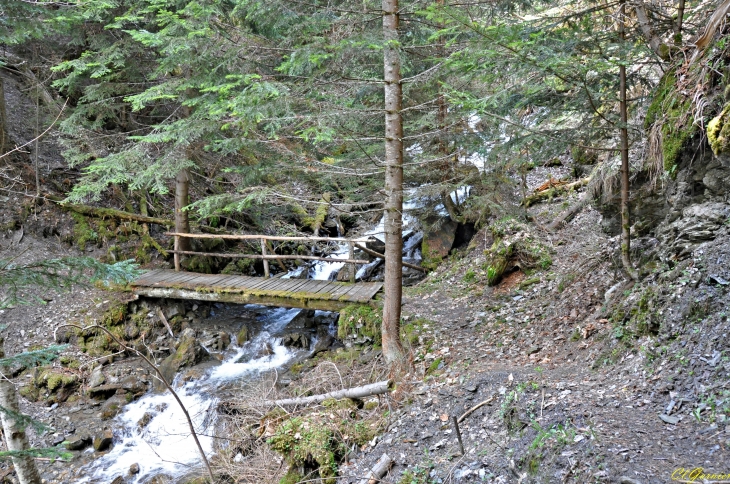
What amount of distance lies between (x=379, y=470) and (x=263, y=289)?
5.51 m

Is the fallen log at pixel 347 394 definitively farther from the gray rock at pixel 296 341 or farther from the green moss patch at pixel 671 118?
the green moss patch at pixel 671 118

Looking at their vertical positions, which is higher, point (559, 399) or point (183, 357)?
point (559, 399)

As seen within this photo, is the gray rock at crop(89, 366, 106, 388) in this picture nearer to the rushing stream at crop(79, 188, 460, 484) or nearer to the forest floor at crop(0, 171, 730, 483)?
the forest floor at crop(0, 171, 730, 483)

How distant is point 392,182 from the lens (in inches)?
240

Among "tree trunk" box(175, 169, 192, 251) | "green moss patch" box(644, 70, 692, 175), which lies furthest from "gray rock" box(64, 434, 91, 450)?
"green moss patch" box(644, 70, 692, 175)

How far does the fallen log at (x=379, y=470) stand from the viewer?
14.7 ft

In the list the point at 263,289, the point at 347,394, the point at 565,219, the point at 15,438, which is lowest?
the point at 347,394

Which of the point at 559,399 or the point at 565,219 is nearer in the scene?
the point at 559,399

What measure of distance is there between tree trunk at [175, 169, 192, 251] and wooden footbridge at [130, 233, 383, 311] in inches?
21.7

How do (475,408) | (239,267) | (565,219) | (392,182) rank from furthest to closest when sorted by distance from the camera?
(239,267) → (565,219) → (392,182) → (475,408)

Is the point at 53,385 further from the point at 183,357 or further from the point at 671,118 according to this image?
the point at 671,118

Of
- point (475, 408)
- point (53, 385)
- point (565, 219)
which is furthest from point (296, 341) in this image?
point (565, 219)

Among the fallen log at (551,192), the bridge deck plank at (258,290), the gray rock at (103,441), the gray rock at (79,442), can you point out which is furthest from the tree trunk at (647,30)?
the gray rock at (79,442)

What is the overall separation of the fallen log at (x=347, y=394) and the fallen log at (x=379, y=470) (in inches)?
58.1
